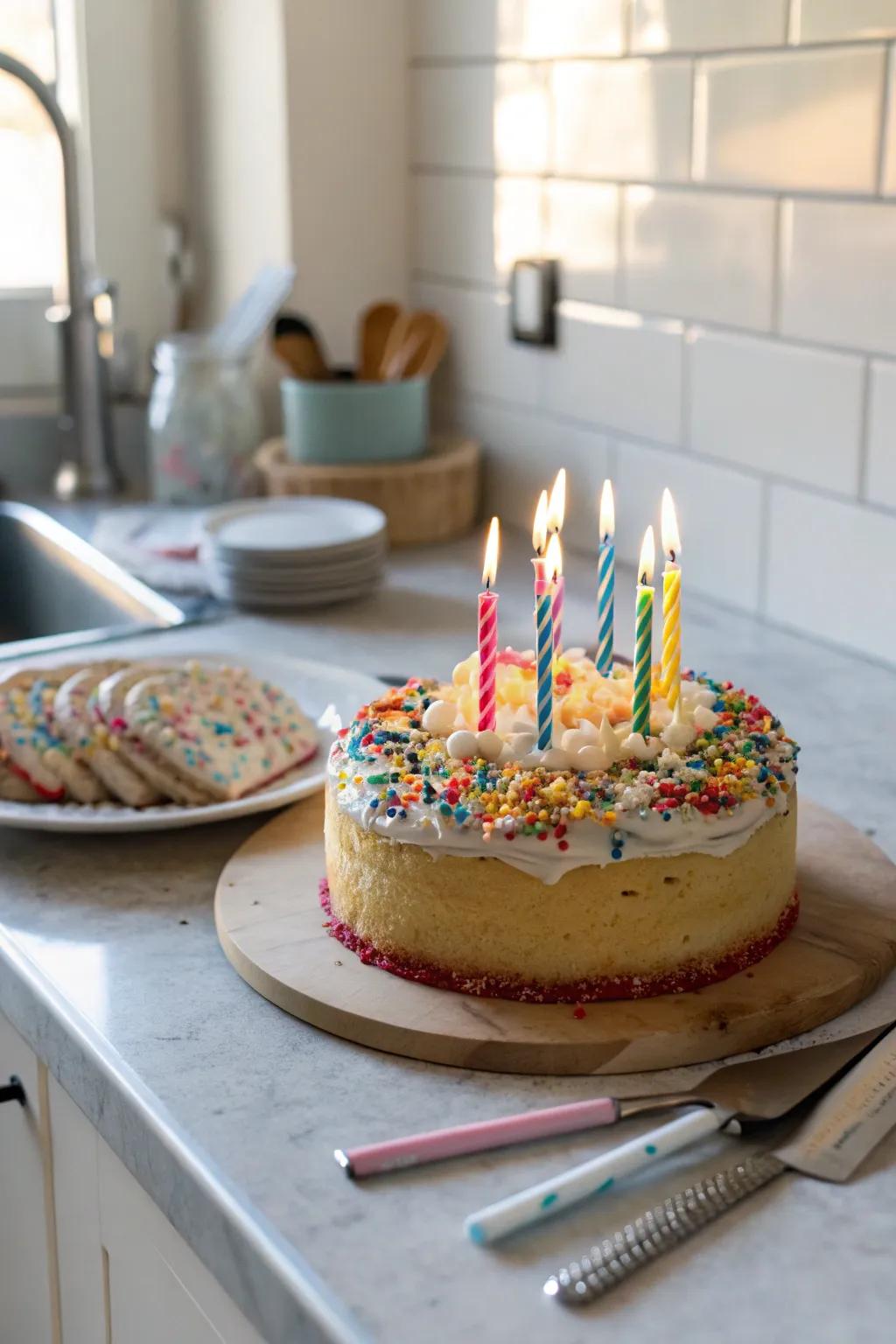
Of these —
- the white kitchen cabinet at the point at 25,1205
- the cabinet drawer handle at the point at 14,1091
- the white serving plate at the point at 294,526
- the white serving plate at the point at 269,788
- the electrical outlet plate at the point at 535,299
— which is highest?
the electrical outlet plate at the point at 535,299

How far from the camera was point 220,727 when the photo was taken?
1162 millimetres

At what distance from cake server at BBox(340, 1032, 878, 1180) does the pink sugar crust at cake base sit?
66 millimetres

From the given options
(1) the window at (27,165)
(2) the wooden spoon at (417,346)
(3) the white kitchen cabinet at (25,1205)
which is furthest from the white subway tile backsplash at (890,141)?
(1) the window at (27,165)

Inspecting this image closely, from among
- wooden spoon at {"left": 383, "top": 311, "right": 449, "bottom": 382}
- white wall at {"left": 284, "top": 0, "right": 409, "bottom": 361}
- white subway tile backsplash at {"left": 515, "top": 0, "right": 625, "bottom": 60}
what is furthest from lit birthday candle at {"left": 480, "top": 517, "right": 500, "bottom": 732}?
white wall at {"left": 284, "top": 0, "right": 409, "bottom": 361}

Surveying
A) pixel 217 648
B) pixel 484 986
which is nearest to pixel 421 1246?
Answer: pixel 484 986

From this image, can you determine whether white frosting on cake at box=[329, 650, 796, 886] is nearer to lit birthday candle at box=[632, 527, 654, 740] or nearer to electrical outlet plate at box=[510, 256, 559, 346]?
lit birthday candle at box=[632, 527, 654, 740]

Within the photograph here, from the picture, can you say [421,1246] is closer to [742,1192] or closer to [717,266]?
[742,1192]

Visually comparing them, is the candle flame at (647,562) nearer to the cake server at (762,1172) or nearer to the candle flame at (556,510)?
the candle flame at (556,510)

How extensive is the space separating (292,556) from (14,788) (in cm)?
56

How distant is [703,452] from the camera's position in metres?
1.64

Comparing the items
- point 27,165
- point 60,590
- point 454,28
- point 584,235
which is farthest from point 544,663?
point 27,165

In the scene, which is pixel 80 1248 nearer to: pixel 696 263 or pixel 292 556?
pixel 292 556

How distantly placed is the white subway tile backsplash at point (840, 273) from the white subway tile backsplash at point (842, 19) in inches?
5.3

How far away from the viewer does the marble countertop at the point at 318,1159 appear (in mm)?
684
